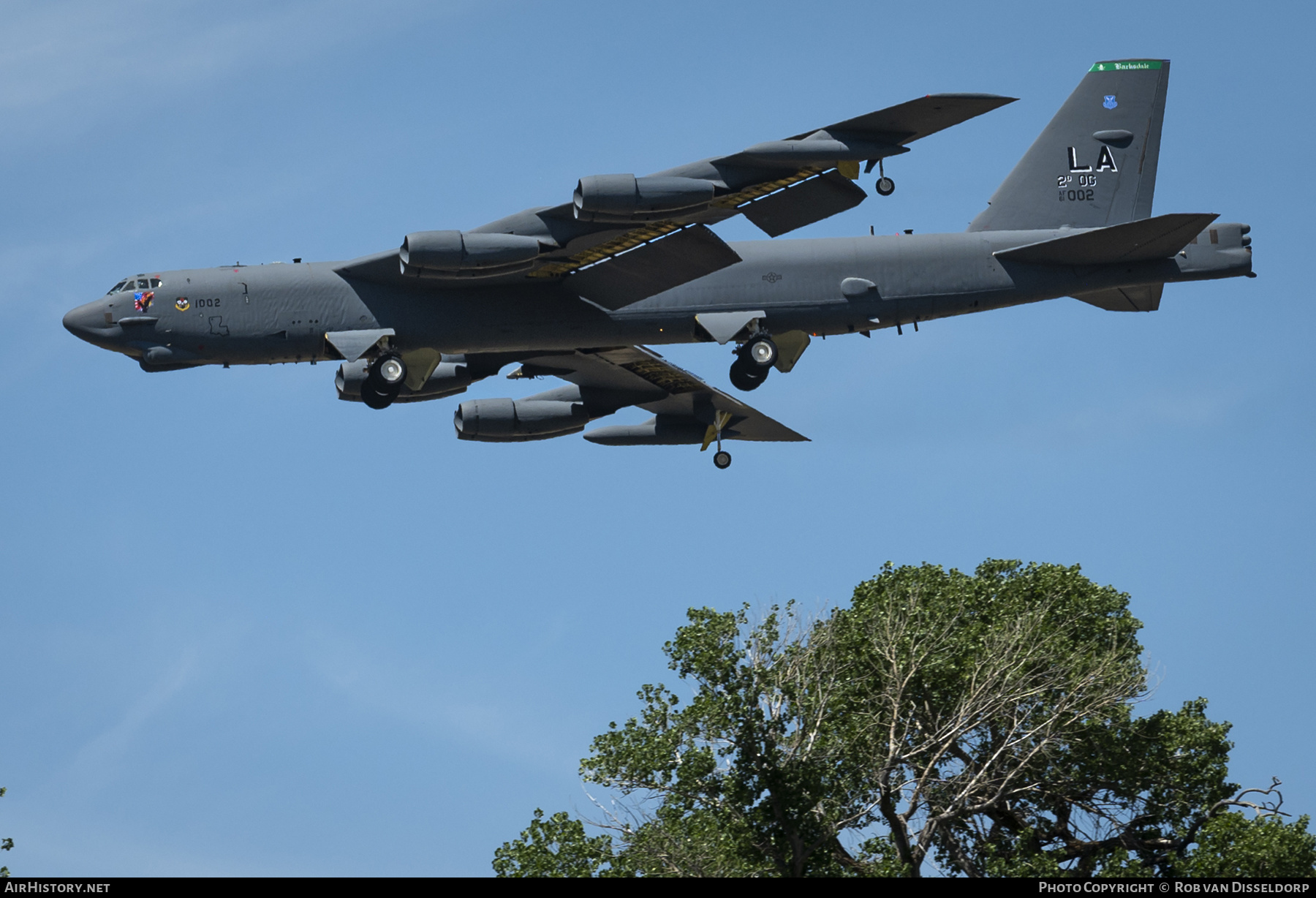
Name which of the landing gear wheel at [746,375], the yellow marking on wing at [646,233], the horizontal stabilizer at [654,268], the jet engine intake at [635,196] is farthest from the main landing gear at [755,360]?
the jet engine intake at [635,196]

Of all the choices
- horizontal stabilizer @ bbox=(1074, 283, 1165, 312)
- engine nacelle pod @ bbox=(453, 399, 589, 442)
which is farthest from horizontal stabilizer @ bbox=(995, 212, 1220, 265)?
engine nacelle pod @ bbox=(453, 399, 589, 442)

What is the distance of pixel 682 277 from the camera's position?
35.8 m

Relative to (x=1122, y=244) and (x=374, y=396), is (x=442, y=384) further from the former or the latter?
(x=1122, y=244)

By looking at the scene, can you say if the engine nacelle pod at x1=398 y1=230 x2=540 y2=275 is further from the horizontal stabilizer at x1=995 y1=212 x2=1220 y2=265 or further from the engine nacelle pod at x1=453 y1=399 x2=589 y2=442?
the horizontal stabilizer at x1=995 y1=212 x2=1220 y2=265

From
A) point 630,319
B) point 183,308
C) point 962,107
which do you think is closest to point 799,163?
point 962,107

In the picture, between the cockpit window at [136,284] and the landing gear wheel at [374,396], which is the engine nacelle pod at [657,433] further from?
the cockpit window at [136,284]

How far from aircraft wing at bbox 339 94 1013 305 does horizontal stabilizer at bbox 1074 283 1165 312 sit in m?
6.90

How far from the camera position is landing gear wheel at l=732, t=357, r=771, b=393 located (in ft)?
118

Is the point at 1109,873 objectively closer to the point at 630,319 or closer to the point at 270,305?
the point at 630,319

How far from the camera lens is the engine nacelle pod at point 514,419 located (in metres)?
40.4

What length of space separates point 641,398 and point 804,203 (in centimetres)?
875

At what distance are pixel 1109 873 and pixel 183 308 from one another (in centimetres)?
2328

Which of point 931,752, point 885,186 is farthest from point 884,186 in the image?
point 931,752

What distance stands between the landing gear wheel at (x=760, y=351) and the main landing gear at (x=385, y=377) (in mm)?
7185
